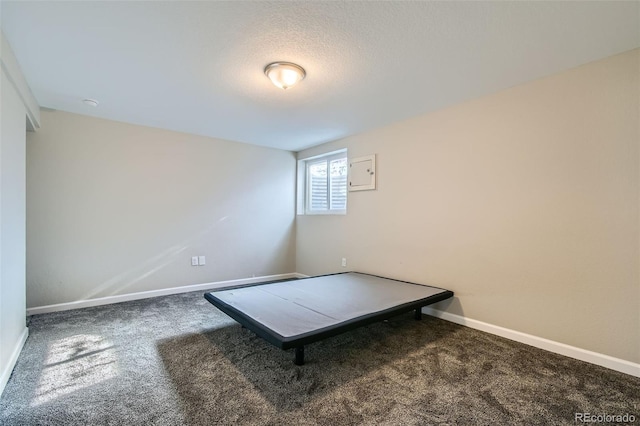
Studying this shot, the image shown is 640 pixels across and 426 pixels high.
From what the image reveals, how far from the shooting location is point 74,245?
327 centimetres

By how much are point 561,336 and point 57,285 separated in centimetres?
486

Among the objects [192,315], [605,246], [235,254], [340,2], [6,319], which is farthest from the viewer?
[235,254]

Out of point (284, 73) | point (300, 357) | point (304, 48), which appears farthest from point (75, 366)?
point (304, 48)

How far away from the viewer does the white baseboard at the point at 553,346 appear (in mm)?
1956

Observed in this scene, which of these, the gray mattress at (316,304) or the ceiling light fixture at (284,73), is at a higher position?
the ceiling light fixture at (284,73)

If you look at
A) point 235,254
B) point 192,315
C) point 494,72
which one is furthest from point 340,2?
point 235,254

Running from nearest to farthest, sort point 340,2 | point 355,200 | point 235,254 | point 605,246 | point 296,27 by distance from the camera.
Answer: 1. point 340,2
2. point 296,27
3. point 605,246
4. point 355,200
5. point 235,254

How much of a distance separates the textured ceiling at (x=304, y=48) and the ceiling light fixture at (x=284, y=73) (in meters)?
0.07

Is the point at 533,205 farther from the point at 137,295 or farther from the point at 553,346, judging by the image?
the point at 137,295

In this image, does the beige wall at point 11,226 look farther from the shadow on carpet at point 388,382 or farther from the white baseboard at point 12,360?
the shadow on carpet at point 388,382

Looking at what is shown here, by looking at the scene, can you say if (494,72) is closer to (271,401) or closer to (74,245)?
(271,401)

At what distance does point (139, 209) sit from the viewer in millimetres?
3652

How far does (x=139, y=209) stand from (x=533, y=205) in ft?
13.9

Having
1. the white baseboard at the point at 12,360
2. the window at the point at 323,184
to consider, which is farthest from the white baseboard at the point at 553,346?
the white baseboard at the point at 12,360
